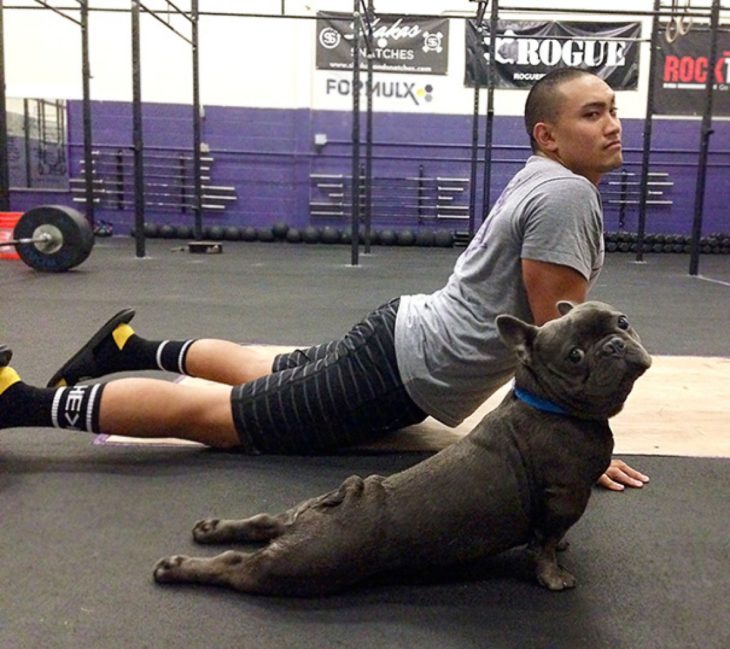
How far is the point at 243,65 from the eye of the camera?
308 inches

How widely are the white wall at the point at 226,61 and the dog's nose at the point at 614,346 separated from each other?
735cm

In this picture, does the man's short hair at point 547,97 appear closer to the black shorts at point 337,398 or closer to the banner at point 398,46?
the black shorts at point 337,398

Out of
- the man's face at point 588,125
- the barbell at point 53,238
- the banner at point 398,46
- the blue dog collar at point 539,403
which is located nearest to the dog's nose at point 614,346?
the blue dog collar at point 539,403

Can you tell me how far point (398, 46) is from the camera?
25.3ft

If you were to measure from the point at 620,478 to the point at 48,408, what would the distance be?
1.03 metres

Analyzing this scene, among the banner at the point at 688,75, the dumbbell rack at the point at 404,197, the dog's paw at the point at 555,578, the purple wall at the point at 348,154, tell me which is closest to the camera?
the dog's paw at the point at 555,578

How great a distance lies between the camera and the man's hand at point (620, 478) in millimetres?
1321

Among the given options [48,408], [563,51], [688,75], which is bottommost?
[48,408]

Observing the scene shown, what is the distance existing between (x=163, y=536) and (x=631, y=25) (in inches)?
311

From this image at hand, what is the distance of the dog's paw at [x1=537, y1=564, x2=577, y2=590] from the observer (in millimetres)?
965

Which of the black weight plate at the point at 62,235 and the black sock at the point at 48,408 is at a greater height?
the black weight plate at the point at 62,235

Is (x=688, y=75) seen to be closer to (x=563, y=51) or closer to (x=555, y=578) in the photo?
(x=563, y=51)

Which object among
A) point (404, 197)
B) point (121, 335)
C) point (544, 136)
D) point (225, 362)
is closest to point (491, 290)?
point (544, 136)

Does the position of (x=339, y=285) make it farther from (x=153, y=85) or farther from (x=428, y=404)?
(x=153, y=85)
